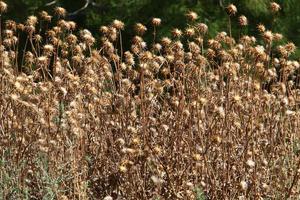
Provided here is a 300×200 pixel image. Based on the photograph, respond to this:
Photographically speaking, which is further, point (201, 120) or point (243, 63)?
point (243, 63)

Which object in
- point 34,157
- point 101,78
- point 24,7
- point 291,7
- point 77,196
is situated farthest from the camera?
point 24,7

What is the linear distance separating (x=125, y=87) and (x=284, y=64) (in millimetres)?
826

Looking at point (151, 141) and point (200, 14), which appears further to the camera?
point (200, 14)

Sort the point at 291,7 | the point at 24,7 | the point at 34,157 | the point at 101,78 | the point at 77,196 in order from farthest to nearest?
the point at 24,7 → the point at 291,7 → the point at 101,78 → the point at 34,157 → the point at 77,196

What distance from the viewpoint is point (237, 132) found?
3.98 meters

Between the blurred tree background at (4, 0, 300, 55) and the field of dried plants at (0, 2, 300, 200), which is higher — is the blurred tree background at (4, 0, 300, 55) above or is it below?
below

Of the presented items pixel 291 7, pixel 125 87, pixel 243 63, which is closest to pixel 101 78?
pixel 125 87

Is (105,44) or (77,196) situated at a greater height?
(105,44)

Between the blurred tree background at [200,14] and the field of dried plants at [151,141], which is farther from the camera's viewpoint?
the blurred tree background at [200,14]

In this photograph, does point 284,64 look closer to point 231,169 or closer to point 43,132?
point 231,169

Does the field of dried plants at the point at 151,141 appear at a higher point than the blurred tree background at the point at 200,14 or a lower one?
higher

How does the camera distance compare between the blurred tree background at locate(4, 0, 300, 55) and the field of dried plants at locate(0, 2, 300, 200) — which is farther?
the blurred tree background at locate(4, 0, 300, 55)

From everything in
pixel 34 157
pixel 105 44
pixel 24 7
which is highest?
pixel 105 44

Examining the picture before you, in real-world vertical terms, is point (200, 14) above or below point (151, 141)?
below
